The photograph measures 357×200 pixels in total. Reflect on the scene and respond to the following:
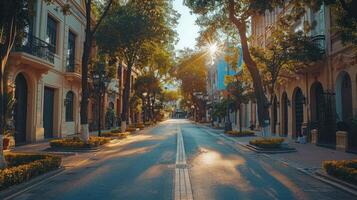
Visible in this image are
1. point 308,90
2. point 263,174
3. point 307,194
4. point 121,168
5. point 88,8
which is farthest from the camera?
point 308,90

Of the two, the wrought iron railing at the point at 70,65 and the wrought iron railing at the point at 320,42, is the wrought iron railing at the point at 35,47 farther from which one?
the wrought iron railing at the point at 320,42

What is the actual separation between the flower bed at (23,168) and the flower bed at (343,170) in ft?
27.7

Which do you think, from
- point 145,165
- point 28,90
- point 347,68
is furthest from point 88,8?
point 347,68

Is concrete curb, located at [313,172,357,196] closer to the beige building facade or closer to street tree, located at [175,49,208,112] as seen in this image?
the beige building facade

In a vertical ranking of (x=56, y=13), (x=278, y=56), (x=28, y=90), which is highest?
(x=56, y=13)

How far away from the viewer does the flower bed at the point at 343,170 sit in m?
8.86

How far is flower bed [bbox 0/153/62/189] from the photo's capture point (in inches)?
324

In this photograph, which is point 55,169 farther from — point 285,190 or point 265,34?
point 265,34

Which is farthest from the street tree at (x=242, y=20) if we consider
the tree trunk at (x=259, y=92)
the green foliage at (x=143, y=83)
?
the green foliage at (x=143, y=83)

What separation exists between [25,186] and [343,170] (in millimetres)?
8357

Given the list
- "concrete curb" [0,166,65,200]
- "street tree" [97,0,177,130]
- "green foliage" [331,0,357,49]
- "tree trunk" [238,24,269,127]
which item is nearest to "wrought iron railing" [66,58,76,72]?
"street tree" [97,0,177,130]

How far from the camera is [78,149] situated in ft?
56.5

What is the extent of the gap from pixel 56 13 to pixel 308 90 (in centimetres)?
1901

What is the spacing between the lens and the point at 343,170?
930 cm
